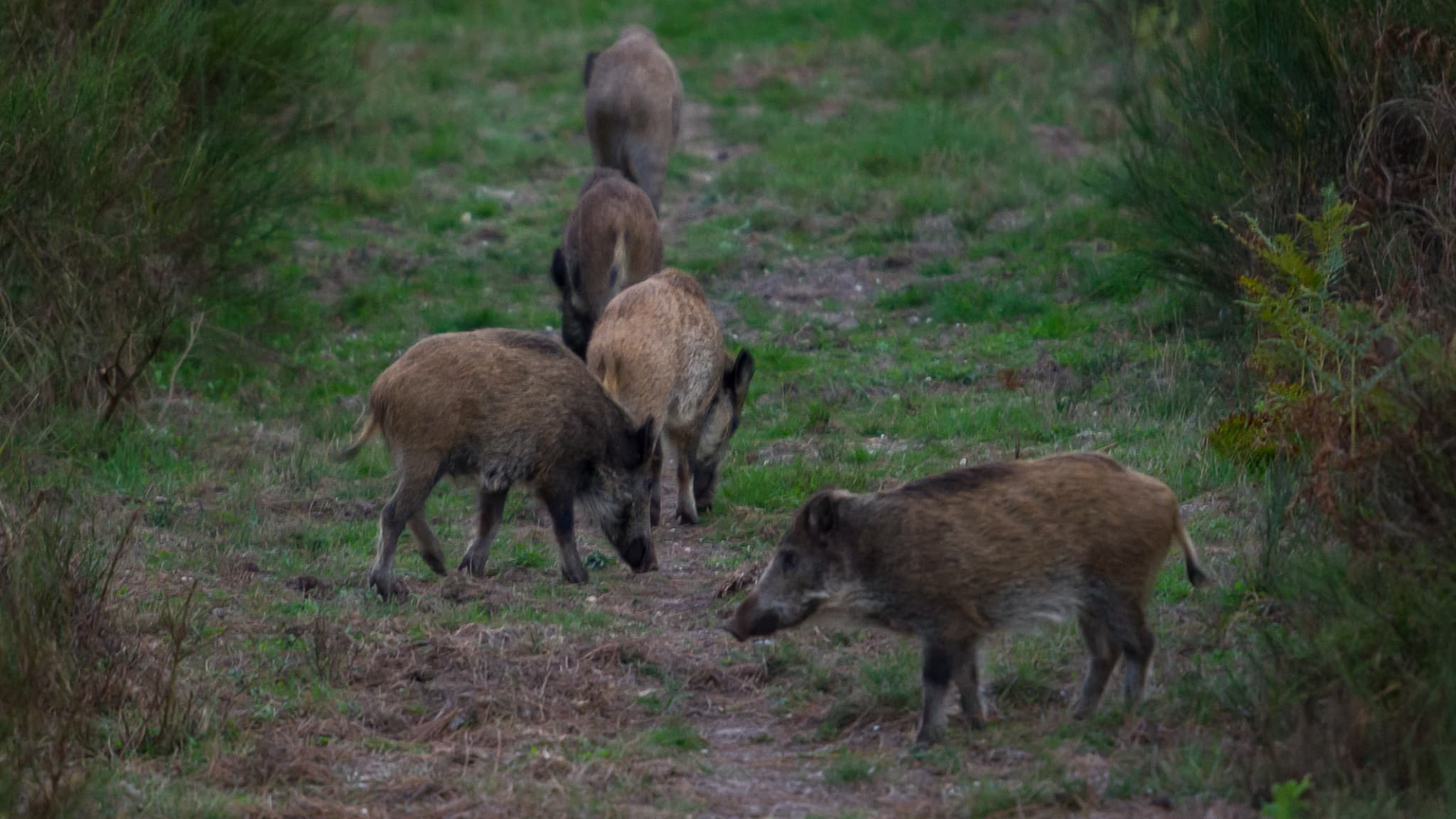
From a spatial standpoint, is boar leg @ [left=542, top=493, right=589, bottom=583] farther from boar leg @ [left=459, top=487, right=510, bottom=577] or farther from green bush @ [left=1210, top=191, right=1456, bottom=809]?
green bush @ [left=1210, top=191, right=1456, bottom=809]

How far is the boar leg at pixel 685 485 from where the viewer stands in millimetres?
8938

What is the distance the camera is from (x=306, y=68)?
12.9 metres

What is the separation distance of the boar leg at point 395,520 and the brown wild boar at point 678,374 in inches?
52.0

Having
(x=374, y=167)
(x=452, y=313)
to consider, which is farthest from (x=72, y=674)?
Result: (x=374, y=167)

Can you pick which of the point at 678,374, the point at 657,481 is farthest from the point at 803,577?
the point at 678,374

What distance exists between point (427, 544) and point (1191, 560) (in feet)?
11.5

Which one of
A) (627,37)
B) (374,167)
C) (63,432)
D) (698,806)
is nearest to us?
(698,806)

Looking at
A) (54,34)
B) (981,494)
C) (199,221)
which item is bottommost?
(199,221)

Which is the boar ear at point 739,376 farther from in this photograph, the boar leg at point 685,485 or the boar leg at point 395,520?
the boar leg at point 395,520

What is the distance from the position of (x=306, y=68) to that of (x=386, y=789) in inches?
341

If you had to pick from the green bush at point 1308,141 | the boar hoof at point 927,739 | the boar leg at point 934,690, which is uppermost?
the green bush at point 1308,141

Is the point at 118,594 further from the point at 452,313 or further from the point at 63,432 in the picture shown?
the point at 452,313

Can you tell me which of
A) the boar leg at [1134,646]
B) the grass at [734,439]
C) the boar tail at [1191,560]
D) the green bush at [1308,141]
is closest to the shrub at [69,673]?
the grass at [734,439]

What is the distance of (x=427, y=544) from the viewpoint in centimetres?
784
